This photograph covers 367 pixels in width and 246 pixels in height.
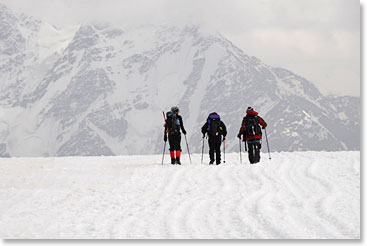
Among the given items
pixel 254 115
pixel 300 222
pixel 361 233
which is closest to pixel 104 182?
pixel 254 115

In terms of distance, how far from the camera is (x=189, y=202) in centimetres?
1115

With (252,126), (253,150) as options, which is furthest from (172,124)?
(253,150)

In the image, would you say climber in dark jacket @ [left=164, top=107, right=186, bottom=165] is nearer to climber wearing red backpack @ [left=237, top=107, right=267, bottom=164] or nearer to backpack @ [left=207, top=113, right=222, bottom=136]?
backpack @ [left=207, top=113, right=222, bottom=136]

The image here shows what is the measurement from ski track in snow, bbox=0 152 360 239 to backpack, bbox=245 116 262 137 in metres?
1.22

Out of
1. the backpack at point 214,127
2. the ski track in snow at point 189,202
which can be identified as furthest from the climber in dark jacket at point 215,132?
the ski track in snow at point 189,202

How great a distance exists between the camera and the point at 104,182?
47.8ft

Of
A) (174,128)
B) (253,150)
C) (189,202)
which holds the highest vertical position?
(174,128)

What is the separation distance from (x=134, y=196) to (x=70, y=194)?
5.60ft

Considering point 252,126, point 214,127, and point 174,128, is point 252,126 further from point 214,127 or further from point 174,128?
point 174,128

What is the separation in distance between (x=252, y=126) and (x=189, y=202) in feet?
22.9

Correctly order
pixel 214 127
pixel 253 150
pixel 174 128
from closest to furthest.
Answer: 1. pixel 253 150
2. pixel 174 128
3. pixel 214 127

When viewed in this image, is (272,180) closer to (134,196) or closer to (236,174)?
(236,174)

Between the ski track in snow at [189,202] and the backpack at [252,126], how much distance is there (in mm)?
1216

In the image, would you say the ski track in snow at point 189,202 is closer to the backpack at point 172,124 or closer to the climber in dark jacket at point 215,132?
the climber in dark jacket at point 215,132
